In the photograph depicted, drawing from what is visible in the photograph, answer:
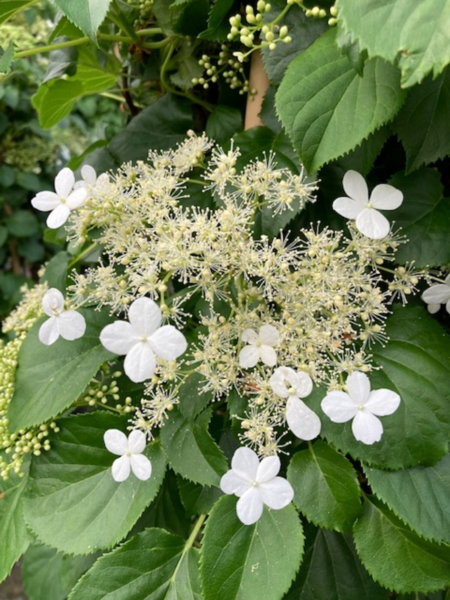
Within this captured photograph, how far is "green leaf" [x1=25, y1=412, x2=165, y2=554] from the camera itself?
0.64 m

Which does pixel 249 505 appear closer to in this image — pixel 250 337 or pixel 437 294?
pixel 250 337

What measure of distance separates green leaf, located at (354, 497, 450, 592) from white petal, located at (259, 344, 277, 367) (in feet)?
0.73

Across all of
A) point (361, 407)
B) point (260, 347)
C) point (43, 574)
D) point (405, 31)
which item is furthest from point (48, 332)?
point (43, 574)

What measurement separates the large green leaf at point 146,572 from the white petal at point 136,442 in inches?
5.6

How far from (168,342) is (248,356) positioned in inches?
4.0

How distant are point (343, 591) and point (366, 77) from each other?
583 mm

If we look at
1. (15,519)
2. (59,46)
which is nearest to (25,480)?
(15,519)

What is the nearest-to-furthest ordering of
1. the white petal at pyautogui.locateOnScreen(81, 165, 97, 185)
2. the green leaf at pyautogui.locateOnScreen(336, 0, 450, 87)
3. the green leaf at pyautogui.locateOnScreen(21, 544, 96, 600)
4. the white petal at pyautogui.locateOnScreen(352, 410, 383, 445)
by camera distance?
the green leaf at pyautogui.locateOnScreen(336, 0, 450, 87) → the white petal at pyautogui.locateOnScreen(352, 410, 383, 445) → the white petal at pyautogui.locateOnScreen(81, 165, 97, 185) → the green leaf at pyautogui.locateOnScreen(21, 544, 96, 600)

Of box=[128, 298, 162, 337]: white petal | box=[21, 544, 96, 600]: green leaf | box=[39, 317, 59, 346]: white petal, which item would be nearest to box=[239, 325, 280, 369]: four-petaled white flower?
box=[128, 298, 162, 337]: white petal

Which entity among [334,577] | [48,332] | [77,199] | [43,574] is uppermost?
[77,199]

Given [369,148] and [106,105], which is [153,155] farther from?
[106,105]

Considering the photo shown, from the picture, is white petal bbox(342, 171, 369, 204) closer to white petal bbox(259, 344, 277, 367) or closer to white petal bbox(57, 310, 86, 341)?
white petal bbox(259, 344, 277, 367)

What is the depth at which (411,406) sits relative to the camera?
58 cm

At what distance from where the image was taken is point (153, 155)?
0.69 meters
